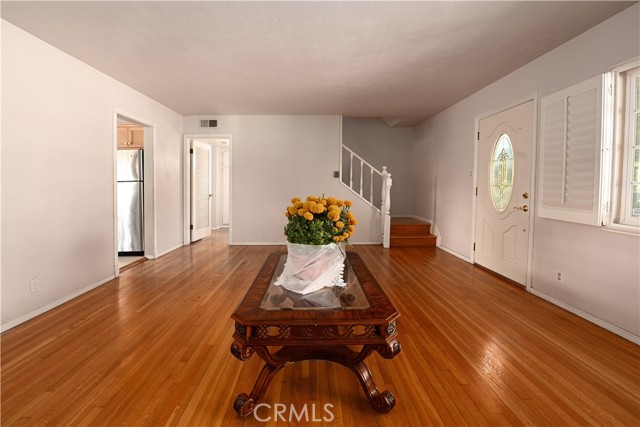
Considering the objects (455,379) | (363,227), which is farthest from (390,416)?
(363,227)

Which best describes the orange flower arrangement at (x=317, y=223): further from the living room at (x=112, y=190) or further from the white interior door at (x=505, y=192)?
the white interior door at (x=505, y=192)

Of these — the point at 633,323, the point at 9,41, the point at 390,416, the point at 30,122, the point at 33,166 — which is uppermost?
the point at 9,41

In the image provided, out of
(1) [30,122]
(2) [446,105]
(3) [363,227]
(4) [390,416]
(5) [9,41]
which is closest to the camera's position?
(4) [390,416]

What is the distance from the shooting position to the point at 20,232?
2.92m

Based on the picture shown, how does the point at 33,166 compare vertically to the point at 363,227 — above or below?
above

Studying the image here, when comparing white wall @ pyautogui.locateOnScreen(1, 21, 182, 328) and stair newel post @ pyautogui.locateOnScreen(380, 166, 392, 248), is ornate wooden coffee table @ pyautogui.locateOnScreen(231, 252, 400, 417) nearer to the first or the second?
white wall @ pyautogui.locateOnScreen(1, 21, 182, 328)

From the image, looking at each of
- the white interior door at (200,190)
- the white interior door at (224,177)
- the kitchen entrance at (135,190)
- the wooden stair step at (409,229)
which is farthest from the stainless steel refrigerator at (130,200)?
the wooden stair step at (409,229)

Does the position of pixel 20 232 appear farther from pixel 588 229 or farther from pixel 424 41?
pixel 588 229

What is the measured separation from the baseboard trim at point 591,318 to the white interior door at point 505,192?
0.36 m

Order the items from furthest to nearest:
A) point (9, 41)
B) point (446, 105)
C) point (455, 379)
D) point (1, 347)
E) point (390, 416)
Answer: point (446, 105)
point (9, 41)
point (1, 347)
point (455, 379)
point (390, 416)

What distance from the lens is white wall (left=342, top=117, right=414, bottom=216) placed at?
8422 mm

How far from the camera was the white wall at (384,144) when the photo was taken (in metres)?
8.42

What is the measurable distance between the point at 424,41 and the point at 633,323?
284cm

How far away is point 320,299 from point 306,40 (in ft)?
8.16
